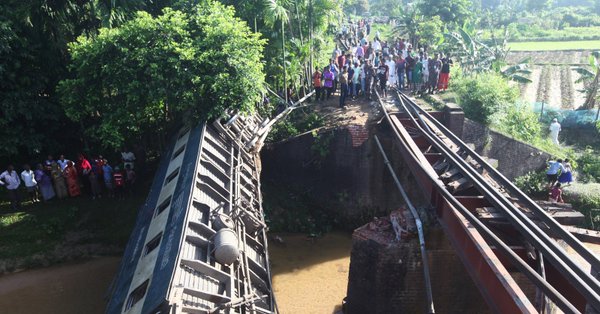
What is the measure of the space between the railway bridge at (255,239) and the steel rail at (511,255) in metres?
0.01

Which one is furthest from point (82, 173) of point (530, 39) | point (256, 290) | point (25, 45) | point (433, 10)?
point (530, 39)

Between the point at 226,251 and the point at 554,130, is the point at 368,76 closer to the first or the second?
the point at 554,130

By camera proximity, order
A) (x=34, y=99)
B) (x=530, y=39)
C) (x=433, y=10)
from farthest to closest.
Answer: (x=530, y=39) → (x=433, y=10) → (x=34, y=99)

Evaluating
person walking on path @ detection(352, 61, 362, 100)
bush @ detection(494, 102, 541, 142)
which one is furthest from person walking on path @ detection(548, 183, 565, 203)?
person walking on path @ detection(352, 61, 362, 100)

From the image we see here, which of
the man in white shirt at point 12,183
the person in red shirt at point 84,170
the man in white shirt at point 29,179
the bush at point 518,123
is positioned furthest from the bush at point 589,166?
the man in white shirt at point 12,183

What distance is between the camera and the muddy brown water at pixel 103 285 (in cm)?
1154

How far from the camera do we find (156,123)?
581 inches

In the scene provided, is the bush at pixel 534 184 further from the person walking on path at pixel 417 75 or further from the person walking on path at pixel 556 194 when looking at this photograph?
the person walking on path at pixel 417 75

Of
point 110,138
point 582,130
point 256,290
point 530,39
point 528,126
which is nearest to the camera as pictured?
point 256,290

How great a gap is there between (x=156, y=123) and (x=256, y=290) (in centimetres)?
825

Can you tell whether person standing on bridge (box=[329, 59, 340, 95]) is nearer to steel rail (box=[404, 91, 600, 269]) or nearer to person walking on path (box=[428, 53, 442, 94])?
person walking on path (box=[428, 53, 442, 94])

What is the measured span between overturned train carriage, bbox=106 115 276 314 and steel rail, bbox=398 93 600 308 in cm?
409

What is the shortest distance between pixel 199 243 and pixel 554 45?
48.0 metres

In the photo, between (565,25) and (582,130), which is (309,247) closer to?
(582,130)
